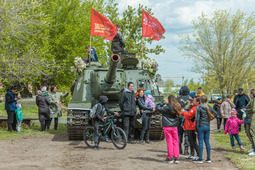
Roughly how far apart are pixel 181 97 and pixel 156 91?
3212mm

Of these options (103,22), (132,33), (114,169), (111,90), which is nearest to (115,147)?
(111,90)

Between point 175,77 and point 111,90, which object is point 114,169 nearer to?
point 111,90

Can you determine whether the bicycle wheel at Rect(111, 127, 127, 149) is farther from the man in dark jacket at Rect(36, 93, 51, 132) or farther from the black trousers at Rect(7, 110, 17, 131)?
the black trousers at Rect(7, 110, 17, 131)

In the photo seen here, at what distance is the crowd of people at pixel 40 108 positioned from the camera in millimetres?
12586

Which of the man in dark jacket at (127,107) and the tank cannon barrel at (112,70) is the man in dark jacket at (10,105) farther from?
the man in dark jacket at (127,107)

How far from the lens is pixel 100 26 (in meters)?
13.3

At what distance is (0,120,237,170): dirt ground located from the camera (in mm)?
7141

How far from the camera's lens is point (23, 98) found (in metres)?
25.7

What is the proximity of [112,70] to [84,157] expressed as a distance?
2893 mm

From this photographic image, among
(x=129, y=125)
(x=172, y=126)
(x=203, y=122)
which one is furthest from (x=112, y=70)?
(x=203, y=122)

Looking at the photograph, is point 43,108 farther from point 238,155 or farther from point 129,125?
point 238,155

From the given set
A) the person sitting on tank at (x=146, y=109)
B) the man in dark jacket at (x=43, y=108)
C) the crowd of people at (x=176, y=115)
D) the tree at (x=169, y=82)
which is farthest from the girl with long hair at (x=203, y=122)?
the tree at (x=169, y=82)

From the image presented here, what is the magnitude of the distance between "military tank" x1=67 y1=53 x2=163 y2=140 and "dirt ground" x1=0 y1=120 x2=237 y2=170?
1.71 ft

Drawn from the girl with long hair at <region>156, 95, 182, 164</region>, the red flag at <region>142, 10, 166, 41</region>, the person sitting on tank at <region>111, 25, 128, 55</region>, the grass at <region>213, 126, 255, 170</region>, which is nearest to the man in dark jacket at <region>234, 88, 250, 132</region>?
the grass at <region>213, 126, 255, 170</region>
